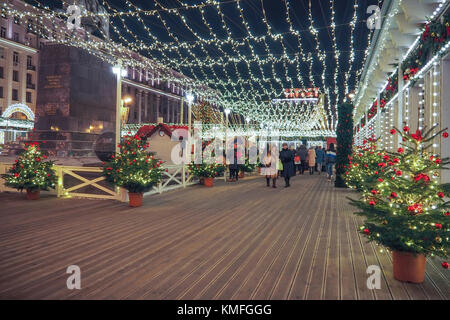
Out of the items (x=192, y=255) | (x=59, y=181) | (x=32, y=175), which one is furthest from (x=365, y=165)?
(x=32, y=175)

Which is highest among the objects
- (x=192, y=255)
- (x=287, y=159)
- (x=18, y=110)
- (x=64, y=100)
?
(x=18, y=110)

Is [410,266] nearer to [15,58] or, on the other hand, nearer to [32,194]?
[32,194]

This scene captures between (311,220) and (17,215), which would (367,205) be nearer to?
(311,220)

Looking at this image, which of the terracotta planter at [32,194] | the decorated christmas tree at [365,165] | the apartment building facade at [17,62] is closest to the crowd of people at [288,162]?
the decorated christmas tree at [365,165]

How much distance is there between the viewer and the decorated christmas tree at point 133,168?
7695 millimetres

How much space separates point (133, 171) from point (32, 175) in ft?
9.15

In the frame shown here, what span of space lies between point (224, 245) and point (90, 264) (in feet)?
5.72

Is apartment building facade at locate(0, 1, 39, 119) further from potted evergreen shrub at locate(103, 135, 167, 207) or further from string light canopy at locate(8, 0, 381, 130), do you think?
potted evergreen shrub at locate(103, 135, 167, 207)

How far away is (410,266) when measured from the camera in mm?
3311

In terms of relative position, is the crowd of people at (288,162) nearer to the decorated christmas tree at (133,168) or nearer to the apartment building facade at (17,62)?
→ the decorated christmas tree at (133,168)

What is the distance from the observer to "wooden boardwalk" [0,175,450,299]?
3.09 meters

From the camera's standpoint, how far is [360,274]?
3572mm
